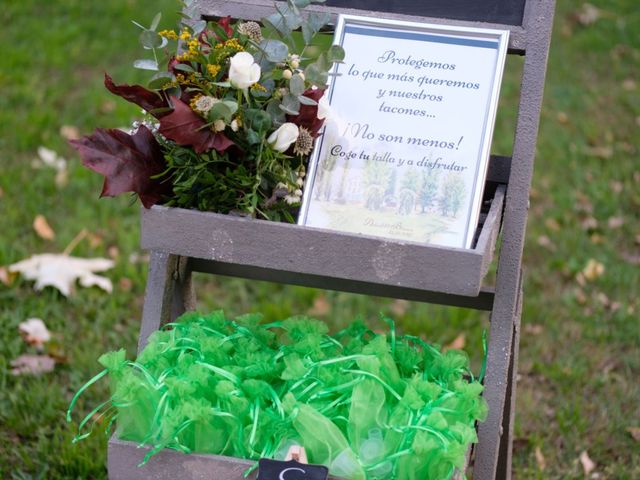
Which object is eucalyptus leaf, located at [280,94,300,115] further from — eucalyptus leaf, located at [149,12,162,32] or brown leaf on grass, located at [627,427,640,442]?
brown leaf on grass, located at [627,427,640,442]

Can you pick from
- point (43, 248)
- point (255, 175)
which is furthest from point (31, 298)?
point (255, 175)

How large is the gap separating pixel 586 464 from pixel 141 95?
155cm

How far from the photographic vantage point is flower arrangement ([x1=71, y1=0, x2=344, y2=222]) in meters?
1.39

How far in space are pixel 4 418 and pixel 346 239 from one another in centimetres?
134

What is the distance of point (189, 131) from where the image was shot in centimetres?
138

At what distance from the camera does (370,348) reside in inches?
59.7

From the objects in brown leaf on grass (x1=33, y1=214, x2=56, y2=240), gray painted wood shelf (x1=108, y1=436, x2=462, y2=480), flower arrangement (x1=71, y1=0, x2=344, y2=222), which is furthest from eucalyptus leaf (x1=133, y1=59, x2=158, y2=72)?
brown leaf on grass (x1=33, y1=214, x2=56, y2=240)

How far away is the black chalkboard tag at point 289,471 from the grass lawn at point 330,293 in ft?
3.26

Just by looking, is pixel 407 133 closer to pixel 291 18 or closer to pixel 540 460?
pixel 291 18

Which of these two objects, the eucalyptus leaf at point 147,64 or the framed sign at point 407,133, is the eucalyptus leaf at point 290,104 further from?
the eucalyptus leaf at point 147,64

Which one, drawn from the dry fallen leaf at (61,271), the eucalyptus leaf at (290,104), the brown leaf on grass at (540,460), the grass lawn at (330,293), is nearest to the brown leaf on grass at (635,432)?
the grass lawn at (330,293)

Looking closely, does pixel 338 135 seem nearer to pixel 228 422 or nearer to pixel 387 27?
pixel 387 27

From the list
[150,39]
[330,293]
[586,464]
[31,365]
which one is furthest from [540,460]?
[150,39]

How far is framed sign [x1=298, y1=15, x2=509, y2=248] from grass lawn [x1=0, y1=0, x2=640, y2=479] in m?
1.06
